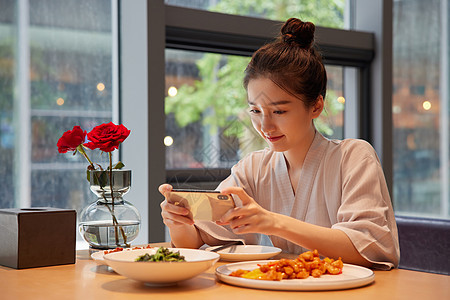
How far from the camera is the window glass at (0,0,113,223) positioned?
251cm

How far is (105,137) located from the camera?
1.59 m

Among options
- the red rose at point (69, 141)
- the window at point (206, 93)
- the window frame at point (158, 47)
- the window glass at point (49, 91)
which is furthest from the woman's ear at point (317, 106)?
the window glass at point (49, 91)

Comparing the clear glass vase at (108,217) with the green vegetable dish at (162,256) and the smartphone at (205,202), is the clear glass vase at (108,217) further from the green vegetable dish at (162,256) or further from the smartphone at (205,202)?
the green vegetable dish at (162,256)

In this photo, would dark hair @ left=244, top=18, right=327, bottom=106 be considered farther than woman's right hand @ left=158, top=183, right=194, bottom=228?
Yes

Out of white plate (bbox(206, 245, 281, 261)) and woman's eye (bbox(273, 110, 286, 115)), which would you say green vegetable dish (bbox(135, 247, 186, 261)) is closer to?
white plate (bbox(206, 245, 281, 261))

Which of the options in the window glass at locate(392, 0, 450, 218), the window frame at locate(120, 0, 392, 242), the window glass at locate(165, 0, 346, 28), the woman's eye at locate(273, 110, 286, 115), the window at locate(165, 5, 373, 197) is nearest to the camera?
the woman's eye at locate(273, 110, 286, 115)

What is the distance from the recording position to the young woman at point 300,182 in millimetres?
1498

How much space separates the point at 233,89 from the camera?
3.05m

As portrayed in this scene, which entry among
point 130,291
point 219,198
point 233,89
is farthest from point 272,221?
point 233,89

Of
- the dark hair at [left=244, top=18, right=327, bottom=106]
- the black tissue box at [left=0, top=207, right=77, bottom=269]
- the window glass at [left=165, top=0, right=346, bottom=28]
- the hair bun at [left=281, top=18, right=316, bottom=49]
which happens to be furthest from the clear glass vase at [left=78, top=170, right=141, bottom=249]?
the window glass at [left=165, top=0, right=346, bottom=28]

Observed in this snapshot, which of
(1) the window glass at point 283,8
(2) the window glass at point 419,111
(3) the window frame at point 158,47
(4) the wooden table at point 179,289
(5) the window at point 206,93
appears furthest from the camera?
(2) the window glass at point 419,111

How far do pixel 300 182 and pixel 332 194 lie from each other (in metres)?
0.14

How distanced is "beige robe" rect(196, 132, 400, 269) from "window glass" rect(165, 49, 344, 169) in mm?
926

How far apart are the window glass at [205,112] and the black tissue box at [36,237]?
1.30 metres
